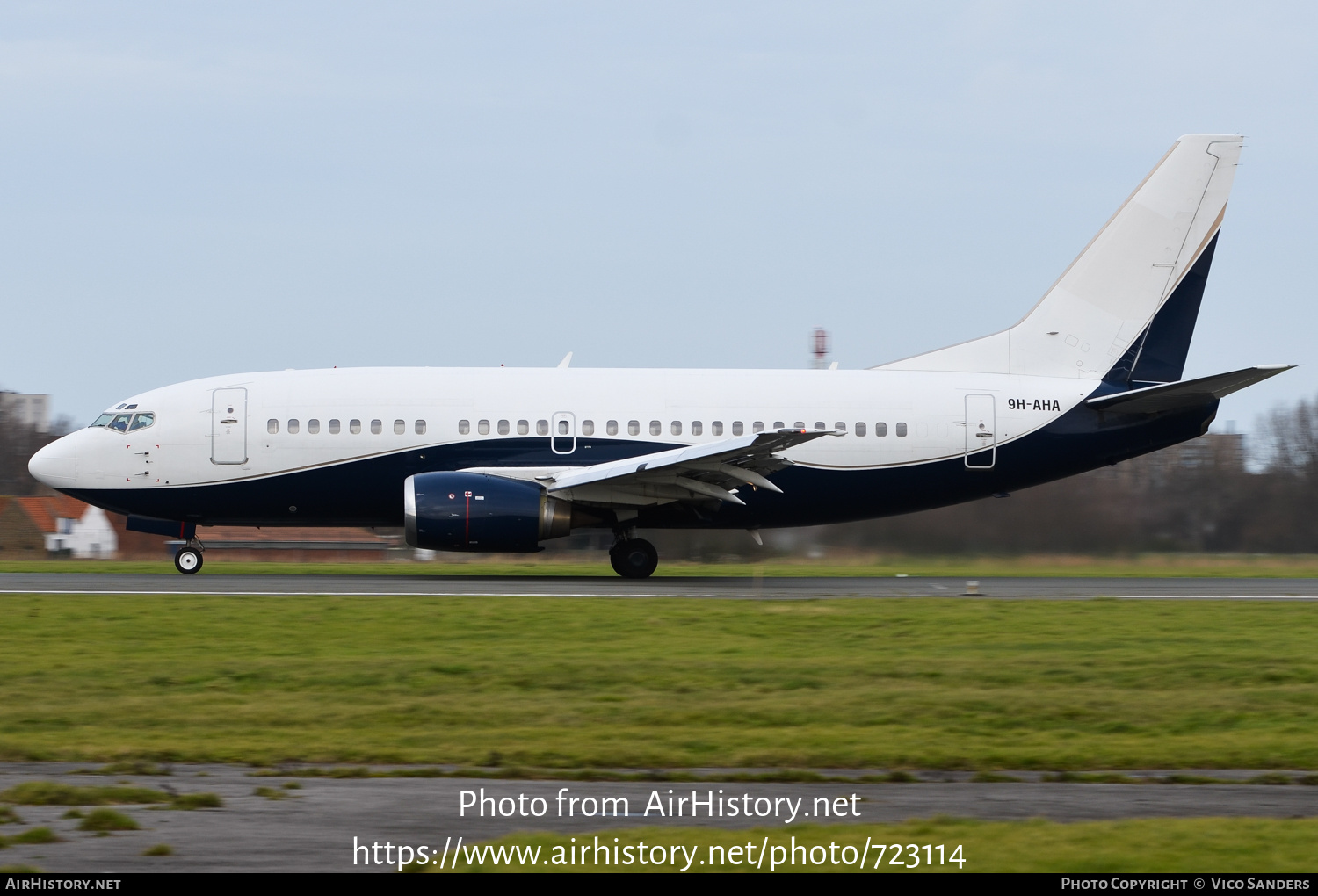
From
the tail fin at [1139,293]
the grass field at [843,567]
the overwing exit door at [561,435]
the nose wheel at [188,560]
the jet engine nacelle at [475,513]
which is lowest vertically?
the grass field at [843,567]

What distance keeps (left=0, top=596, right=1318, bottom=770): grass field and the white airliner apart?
541 cm

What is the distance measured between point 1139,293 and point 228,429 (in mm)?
17231

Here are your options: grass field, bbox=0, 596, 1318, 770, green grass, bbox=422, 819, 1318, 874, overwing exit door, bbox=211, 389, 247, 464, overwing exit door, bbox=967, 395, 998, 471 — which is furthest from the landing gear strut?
green grass, bbox=422, 819, 1318, 874

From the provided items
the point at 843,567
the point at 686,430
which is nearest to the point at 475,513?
the point at 686,430

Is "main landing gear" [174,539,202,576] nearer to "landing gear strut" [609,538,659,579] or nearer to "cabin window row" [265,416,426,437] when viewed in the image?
"cabin window row" [265,416,426,437]

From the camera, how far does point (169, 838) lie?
657cm

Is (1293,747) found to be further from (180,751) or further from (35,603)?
(35,603)

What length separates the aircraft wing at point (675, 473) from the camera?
73.0ft

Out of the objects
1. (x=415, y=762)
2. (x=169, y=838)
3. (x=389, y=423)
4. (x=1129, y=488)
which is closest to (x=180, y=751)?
(x=415, y=762)

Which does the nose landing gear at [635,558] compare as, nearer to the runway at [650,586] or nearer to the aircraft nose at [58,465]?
the runway at [650,586]

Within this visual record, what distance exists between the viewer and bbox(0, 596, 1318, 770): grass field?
31.1ft

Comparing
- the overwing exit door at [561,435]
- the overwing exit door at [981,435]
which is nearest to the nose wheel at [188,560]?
the overwing exit door at [561,435]

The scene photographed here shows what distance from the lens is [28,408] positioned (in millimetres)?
70000

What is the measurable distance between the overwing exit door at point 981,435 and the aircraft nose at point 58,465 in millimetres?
16212
